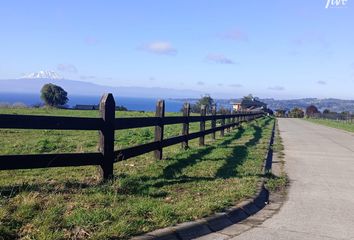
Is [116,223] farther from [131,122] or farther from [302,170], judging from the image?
[302,170]

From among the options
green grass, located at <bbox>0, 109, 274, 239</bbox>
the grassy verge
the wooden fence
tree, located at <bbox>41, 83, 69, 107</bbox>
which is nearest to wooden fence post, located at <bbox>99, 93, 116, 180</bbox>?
the wooden fence

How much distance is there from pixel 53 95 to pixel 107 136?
98.6 metres

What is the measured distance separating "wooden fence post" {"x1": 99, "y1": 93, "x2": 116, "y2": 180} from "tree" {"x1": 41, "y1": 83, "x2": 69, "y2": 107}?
9680cm

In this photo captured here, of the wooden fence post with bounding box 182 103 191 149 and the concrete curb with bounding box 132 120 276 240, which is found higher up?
the wooden fence post with bounding box 182 103 191 149

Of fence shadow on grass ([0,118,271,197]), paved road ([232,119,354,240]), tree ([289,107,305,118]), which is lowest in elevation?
tree ([289,107,305,118])

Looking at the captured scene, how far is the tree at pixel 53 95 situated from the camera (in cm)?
10238

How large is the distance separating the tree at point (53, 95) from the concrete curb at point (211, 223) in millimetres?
98261

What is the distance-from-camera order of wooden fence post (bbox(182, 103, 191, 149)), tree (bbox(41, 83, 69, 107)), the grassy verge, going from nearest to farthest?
the grassy verge
wooden fence post (bbox(182, 103, 191, 149))
tree (bbox(41, 83, 69, 107))

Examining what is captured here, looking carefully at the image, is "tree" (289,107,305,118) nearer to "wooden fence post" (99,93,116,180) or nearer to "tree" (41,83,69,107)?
"tree" (41,83,69,107)

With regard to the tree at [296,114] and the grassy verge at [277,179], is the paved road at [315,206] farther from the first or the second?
the tree at [296,114]

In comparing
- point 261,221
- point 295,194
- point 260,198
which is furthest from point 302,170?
point 261,221

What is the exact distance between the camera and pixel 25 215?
17.1 feet

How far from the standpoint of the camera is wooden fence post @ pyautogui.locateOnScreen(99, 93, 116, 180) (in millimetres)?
7715

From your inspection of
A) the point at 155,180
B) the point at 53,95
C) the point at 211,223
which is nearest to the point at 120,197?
the point at 211,223
